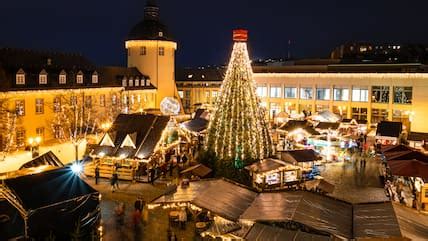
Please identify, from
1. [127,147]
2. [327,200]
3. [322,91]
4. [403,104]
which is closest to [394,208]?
[327,200]

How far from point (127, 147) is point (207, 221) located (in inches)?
437

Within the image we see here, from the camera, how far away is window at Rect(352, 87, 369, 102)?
177 ft

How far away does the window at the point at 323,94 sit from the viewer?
189 feet

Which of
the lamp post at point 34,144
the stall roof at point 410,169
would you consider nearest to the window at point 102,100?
the lamp post at point 34,144

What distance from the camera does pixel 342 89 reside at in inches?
2215

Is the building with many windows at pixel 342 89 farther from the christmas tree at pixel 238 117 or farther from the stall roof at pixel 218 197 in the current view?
the stall roof at pixel 218 197

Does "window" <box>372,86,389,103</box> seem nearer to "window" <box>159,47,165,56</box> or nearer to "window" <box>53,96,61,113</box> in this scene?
"window" <box>159,47,165,56</box>

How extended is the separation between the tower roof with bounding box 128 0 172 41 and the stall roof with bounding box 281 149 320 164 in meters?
29.6

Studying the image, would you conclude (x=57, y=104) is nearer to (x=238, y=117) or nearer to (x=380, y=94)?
(x=238, y=117)

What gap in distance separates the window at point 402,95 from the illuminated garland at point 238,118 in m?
29.2

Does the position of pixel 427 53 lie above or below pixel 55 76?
above

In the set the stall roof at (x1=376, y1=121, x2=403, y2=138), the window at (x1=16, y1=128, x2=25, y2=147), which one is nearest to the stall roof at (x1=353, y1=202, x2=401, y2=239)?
the stall roof at (x1=376, y1=121, x2=403, y2=138)

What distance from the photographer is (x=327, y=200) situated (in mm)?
15688

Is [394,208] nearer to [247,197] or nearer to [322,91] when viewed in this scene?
[247,197]
